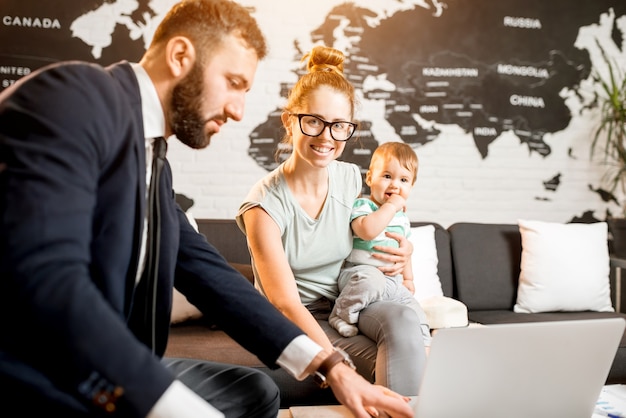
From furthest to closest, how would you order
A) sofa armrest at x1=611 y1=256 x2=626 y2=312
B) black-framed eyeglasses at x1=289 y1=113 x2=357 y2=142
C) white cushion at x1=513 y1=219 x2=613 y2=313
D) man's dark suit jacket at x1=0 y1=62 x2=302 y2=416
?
sofa armrest at x1=611 y1=256 x2=626 y2=312, white cushion at x1=513 y1=219 x2=613 y2=313, black-framed eyeglasses at x1=289 y1=113 x2=357 y2=142, man's dark suit jacket at x1=0 y1=62 x2=302 y2=416

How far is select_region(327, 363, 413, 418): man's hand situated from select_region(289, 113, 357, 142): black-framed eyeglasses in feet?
2.84

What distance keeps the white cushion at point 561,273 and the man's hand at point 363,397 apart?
6.68 feet

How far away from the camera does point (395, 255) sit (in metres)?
2.22

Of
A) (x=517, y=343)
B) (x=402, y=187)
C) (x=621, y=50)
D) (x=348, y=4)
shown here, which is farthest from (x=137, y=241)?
(x=621, y=50)

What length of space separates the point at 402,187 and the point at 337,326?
643mm

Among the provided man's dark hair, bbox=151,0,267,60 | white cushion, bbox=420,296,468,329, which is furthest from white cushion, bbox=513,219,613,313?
man's dark hair, bbox=151,0,267,60

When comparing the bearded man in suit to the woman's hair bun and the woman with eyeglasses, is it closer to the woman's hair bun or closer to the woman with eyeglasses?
the woman with eyeglasses

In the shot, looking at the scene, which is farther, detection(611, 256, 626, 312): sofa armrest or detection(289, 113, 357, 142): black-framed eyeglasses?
detection(611, 256, 626, 312): sofa armrest

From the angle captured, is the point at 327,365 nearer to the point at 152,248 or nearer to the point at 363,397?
the point at 363,397

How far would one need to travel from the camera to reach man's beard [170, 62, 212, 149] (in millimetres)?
1220

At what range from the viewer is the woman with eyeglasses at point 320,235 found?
1.78 m

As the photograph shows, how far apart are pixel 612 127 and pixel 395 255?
8.74ft

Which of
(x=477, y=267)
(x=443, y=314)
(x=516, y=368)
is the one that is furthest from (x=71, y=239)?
(x=477, y=267)

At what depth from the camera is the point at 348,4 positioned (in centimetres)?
378
